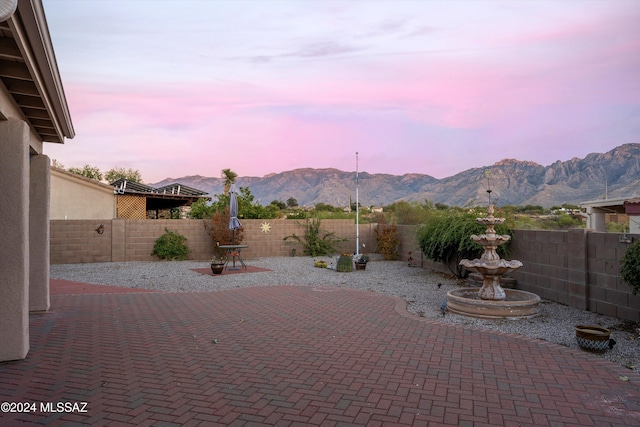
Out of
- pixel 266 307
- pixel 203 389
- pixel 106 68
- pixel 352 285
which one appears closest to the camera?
pixel 203 389

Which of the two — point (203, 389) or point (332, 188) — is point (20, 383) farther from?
point (332, 188)

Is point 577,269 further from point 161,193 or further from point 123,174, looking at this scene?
point 123,174

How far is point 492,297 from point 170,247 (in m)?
13.7

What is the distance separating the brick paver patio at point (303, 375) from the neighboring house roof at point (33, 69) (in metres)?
3.34

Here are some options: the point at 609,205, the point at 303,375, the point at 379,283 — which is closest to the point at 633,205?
the point at 609,205

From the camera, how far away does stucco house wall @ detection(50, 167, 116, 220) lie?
22.4 meters

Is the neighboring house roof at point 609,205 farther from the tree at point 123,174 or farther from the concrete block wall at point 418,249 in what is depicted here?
the tree at point 123,174

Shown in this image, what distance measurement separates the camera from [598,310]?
8055mm

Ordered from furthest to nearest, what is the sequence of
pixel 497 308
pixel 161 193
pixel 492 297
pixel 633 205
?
pixel 161 193
pixel 633 205
pixel 492 297
pixel 497 308

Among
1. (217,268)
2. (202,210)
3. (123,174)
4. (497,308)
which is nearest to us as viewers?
(497,308)

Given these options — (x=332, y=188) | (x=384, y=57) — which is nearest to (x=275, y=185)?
(x=332, y=188)

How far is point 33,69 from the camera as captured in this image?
16.3 feet

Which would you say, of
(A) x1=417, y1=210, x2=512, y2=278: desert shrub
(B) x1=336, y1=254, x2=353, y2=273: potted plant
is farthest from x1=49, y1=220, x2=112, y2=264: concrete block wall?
(A) x1=417, y1=210, x2=512, y2=278: desert shrub

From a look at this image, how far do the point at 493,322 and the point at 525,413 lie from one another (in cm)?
383
